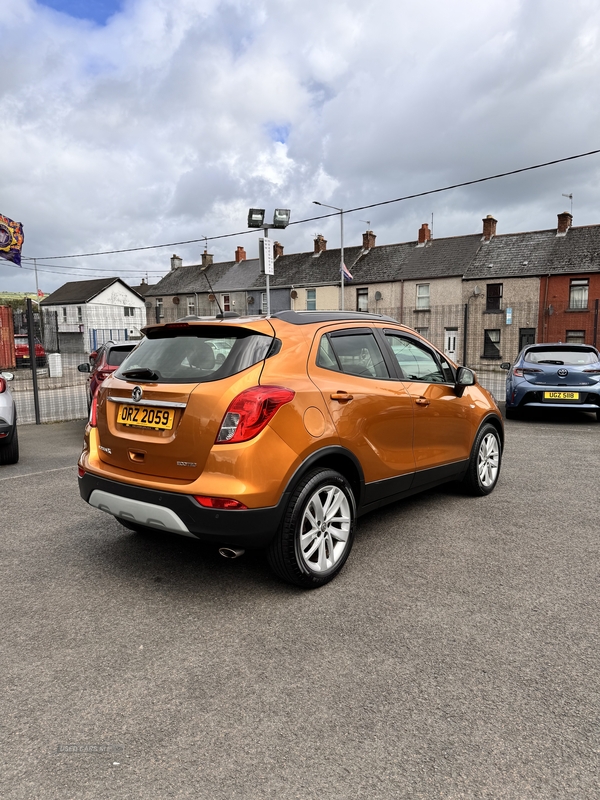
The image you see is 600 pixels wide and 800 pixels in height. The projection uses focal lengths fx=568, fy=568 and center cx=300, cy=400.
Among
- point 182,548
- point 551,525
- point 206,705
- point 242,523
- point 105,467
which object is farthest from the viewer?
point 551,525

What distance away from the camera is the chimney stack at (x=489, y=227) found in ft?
122

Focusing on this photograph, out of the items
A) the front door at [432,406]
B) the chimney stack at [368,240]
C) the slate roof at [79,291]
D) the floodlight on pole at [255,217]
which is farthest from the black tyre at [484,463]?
the slate roof at [79,291]

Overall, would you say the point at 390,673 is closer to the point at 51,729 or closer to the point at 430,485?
the point at 51,729

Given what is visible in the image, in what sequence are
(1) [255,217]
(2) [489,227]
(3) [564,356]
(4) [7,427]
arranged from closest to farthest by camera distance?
(4) [7,427] < (3) [564,356] < (1) [255,217] < (2) [489,227]

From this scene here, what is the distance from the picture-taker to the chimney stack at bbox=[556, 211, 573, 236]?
34.4m

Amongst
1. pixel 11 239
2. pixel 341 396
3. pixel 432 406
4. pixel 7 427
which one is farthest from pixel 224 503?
pixel 11 239

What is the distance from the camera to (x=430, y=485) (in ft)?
15.4

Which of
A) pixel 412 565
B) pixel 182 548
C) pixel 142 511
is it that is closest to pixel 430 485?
pixel 412 565

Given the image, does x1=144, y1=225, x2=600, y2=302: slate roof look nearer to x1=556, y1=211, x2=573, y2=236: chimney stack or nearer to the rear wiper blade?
x1=556, y1=211, x2=573, y2=236: chimney stack

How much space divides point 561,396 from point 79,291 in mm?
55521

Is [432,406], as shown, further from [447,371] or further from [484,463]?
[484,463]

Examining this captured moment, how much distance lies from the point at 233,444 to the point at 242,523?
43cm

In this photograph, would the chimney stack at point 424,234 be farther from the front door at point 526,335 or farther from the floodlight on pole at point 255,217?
the floodlight on pole at point 255,217

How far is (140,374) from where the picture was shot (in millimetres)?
3596
